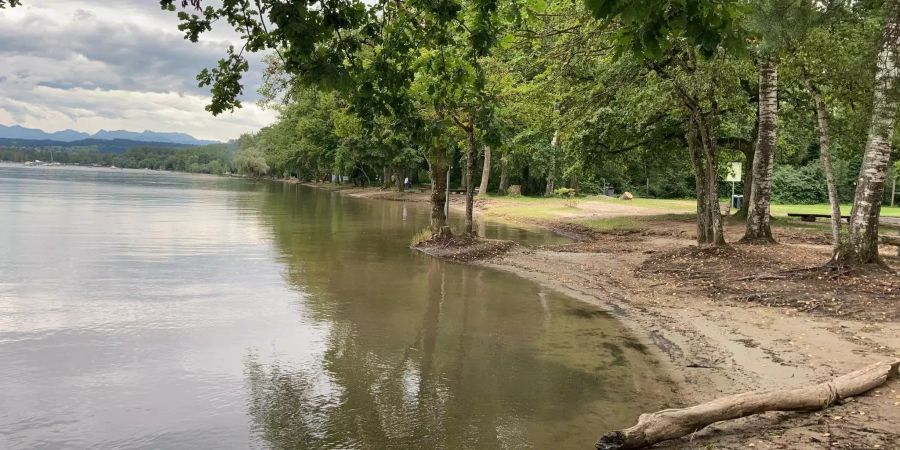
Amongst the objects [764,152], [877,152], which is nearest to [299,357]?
[877,152]

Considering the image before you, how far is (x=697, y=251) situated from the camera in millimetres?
14828

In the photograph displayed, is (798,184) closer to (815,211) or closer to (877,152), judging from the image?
(815,211)

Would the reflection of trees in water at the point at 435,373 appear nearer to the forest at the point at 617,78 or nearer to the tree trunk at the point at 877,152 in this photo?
the forest at the point at 617,78

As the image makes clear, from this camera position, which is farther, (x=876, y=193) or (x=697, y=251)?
(x=697, y=251)

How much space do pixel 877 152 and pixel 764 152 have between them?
4.89 metres

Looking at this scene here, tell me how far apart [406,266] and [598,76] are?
7100 mm

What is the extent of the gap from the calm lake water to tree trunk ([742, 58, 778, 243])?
21.8 ft

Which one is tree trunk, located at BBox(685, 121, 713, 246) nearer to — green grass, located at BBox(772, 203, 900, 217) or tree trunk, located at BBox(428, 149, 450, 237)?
tree trunk, located at BBox(428, 149, 450, 237)

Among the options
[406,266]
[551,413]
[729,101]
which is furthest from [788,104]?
[551,413]

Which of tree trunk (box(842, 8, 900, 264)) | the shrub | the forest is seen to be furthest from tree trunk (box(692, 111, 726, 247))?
the shrub

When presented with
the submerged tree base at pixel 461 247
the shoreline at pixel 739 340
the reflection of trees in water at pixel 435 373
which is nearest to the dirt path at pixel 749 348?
the shoreline at pixel 739 340

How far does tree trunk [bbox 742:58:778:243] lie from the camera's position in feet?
49.7

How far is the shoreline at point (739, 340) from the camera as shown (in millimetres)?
5570

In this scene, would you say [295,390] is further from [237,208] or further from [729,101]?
[237,208]
